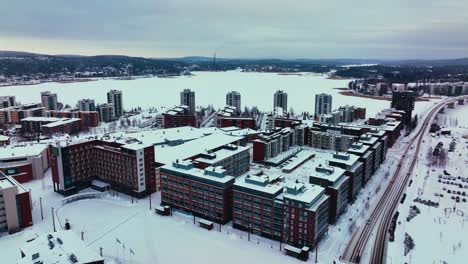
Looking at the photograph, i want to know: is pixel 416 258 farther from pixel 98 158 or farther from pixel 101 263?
pixel 98 158

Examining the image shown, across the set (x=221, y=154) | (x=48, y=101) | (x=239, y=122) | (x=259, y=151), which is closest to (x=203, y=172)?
(x=221, y=154)

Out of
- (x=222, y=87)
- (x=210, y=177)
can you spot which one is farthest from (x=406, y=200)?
(x=222, y=87)

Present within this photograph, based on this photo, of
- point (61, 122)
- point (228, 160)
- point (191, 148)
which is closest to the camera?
point (228, 160)

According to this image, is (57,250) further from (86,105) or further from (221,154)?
(86,105)

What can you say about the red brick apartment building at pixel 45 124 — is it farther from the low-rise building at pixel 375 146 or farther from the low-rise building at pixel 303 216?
the low-rise building at pixel 375 146

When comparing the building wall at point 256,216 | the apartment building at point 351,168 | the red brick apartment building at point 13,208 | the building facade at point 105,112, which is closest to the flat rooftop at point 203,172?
the building wall at point 256,216

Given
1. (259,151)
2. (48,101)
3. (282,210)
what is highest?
(48,101)

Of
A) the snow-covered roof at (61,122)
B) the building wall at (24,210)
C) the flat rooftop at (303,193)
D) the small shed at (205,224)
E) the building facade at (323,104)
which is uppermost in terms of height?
the building facade at (323,104)
